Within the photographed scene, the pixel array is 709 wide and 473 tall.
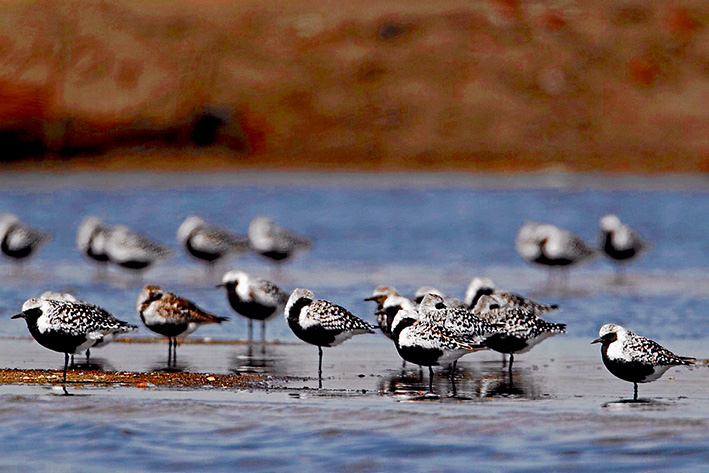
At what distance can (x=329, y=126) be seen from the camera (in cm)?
8081

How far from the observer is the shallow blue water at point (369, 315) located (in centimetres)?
1091

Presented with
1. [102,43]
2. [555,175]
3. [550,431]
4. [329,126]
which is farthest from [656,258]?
[102,43]

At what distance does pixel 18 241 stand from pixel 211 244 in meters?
4.19

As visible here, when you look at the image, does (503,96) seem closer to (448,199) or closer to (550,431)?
(448,199)

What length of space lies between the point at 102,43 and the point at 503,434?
275 feet

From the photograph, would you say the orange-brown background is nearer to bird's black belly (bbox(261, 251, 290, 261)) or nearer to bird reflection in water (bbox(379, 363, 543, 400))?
bird's black belly (bbox(261, 251, 290, 261))

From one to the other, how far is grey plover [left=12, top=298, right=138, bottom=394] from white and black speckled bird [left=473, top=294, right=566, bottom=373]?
4.20 meters

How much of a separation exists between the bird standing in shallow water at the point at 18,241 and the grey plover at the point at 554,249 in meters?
9.75

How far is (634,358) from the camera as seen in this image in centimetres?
1312

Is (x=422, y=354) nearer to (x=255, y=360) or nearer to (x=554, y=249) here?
(x=255, y=360)

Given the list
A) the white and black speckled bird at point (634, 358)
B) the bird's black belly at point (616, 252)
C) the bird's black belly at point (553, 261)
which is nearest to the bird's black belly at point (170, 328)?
the white and black speckled bird at point (634, 358)

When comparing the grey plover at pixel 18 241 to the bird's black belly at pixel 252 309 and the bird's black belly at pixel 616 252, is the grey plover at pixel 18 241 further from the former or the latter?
the bird's black belly at pixel 616 252

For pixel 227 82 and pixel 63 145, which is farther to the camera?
pixel 227 82

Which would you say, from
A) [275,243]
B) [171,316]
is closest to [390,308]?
[171,316]
